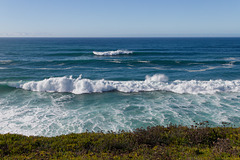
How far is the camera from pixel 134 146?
20.3 feet

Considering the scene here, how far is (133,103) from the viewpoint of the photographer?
1438 centimetres

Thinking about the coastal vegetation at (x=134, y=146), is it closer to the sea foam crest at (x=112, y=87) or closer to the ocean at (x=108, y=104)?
the ocean at (x=108, y=104)

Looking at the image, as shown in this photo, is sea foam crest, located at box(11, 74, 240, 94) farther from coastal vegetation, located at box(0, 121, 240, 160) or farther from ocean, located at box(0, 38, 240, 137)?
coastal vegetation, located at box(0, 121, 240, 160)

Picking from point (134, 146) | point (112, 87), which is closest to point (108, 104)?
point (112, 87)

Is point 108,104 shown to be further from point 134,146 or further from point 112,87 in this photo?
point 134,146

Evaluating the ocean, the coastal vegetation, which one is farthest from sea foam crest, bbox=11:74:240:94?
the coastal vegetation

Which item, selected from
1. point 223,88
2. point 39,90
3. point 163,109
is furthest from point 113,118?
point 223,88

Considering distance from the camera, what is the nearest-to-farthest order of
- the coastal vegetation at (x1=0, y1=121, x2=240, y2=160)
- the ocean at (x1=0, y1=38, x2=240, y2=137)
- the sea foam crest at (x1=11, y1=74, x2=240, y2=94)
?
the coastal vegetation at (x1=0, y1=121, x2=240, y2=160), the ocean at (x1=0, y1=38, x2=240, y2=137), the sea foam crest at (x1=11, y1=74, x2=240, y2=94)

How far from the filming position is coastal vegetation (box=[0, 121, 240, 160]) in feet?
18.2

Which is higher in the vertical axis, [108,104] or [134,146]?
[134,146]

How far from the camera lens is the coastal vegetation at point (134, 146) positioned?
5.55 m

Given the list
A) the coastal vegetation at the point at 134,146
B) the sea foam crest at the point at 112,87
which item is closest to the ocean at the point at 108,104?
the sea foam crest at the point at 112,87

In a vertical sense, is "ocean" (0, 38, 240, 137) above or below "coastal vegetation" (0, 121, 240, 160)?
below

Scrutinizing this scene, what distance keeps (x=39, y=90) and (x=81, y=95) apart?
15.1 feet
